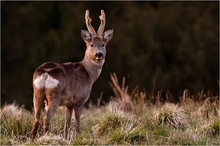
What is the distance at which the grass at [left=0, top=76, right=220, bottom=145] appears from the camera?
9.50 metres

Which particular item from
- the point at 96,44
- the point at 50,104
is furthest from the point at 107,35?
the point at 50,104

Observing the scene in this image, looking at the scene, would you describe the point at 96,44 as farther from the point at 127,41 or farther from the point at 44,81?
the point at 127,41

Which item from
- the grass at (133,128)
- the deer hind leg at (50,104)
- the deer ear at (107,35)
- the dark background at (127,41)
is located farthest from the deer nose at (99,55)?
the dark background at (127,41)

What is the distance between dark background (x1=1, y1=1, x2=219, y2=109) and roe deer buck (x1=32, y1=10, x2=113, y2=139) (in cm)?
1739

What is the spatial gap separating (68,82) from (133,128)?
1.12 m

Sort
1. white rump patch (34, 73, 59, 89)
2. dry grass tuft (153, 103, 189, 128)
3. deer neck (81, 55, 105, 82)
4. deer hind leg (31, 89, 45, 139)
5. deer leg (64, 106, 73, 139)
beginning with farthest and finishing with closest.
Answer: dry grass tuft (153, 103, 189, 128) < deer neck (81, 55, 105, 82) < deer leg (64, 106, 73, 139) < deer hind leg (31, 89, 45, 139) < white rump patch (34, 73, 59, 89)

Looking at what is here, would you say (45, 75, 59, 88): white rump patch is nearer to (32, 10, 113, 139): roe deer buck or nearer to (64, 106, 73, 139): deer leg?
(32, 10, 113, 139): roe deer buck

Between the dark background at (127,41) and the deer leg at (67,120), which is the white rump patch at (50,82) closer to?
the deer leg at (67,120)

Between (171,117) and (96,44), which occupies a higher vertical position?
(96,44)

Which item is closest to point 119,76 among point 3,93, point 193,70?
point 193,70

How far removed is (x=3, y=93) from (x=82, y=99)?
16.3 meters

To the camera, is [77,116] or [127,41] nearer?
[77,116]

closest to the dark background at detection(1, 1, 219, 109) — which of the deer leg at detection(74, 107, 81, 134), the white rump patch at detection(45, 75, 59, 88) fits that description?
the deer leg at detection(74, 107, 81, 134)

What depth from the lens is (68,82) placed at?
31.9 ft
